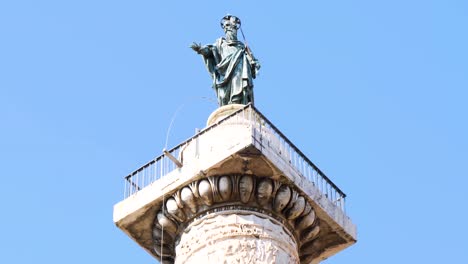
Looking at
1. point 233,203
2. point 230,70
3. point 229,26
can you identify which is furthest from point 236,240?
point 229,26

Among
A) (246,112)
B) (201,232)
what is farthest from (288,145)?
(201,232)

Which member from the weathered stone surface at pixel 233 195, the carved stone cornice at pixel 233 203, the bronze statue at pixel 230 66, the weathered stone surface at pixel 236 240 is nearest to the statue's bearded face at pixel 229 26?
the bronze statue at pixel 230 66

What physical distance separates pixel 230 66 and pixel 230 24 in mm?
1118

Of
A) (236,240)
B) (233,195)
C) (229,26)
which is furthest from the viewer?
(229,26)

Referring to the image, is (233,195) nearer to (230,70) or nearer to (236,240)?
(236,240)

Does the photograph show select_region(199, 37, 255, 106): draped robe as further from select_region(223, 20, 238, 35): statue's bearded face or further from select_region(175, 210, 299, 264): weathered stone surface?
select_region(175, 210, 299, 264): weathered stone surface

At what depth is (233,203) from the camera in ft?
60.1

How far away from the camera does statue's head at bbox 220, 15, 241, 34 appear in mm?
21484

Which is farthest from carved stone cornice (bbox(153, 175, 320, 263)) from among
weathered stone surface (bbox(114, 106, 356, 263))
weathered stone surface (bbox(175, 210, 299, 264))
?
weathered stone surface (bbox(175, 210, 299, 264))

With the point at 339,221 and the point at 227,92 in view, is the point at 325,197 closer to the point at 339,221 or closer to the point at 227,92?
the point at 339,221

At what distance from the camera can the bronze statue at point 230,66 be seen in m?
20.4

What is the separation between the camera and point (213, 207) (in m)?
18.3

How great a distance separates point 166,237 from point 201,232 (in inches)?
34.0

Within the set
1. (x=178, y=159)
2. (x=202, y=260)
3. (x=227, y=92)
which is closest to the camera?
(x=202, y=260)
